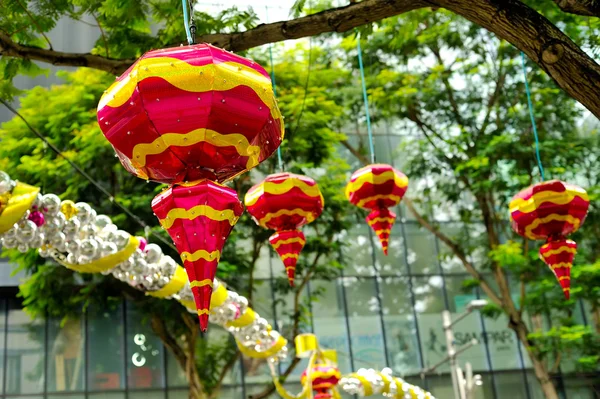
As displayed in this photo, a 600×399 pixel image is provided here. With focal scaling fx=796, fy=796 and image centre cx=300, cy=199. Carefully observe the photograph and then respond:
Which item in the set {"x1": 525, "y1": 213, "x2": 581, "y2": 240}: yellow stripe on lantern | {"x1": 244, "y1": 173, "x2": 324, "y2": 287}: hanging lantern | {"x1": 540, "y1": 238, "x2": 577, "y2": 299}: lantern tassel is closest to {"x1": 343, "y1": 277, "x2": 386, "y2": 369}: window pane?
{"x1": 540, "y1": 238, "x2": 577, "y2": 299}: lantern tassel

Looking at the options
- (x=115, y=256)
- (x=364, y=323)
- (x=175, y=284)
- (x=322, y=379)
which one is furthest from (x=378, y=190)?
(x=364, y=323)

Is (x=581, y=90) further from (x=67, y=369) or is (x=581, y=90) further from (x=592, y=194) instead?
(x=67, y=369)

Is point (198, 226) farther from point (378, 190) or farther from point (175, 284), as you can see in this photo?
point (175, 284)

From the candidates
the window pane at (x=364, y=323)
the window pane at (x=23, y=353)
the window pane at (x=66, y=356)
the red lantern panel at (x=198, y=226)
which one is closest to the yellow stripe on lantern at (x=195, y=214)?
the red lantern panel at (x=198, y=226)

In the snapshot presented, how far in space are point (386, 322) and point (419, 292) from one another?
1.29 metres

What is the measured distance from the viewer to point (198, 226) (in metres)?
2.56

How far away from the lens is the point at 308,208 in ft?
17.3

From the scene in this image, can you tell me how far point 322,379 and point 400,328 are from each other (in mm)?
13179

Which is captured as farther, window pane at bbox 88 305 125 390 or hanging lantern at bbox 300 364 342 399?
window pane at bbox 88 305 125 390

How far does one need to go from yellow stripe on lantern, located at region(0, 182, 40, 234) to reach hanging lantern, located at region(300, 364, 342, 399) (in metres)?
3.90

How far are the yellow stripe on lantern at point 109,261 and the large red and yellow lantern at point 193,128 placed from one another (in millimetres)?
3066

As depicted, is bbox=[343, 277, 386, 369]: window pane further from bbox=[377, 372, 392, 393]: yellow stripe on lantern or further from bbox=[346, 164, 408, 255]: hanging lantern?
bbox=[346, 164, 408, 255]: hanging lantern

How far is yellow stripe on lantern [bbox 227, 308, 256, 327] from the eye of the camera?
7.46 m

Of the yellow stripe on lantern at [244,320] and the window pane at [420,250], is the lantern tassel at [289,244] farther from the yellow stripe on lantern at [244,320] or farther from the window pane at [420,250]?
the window pane at [420,250]
